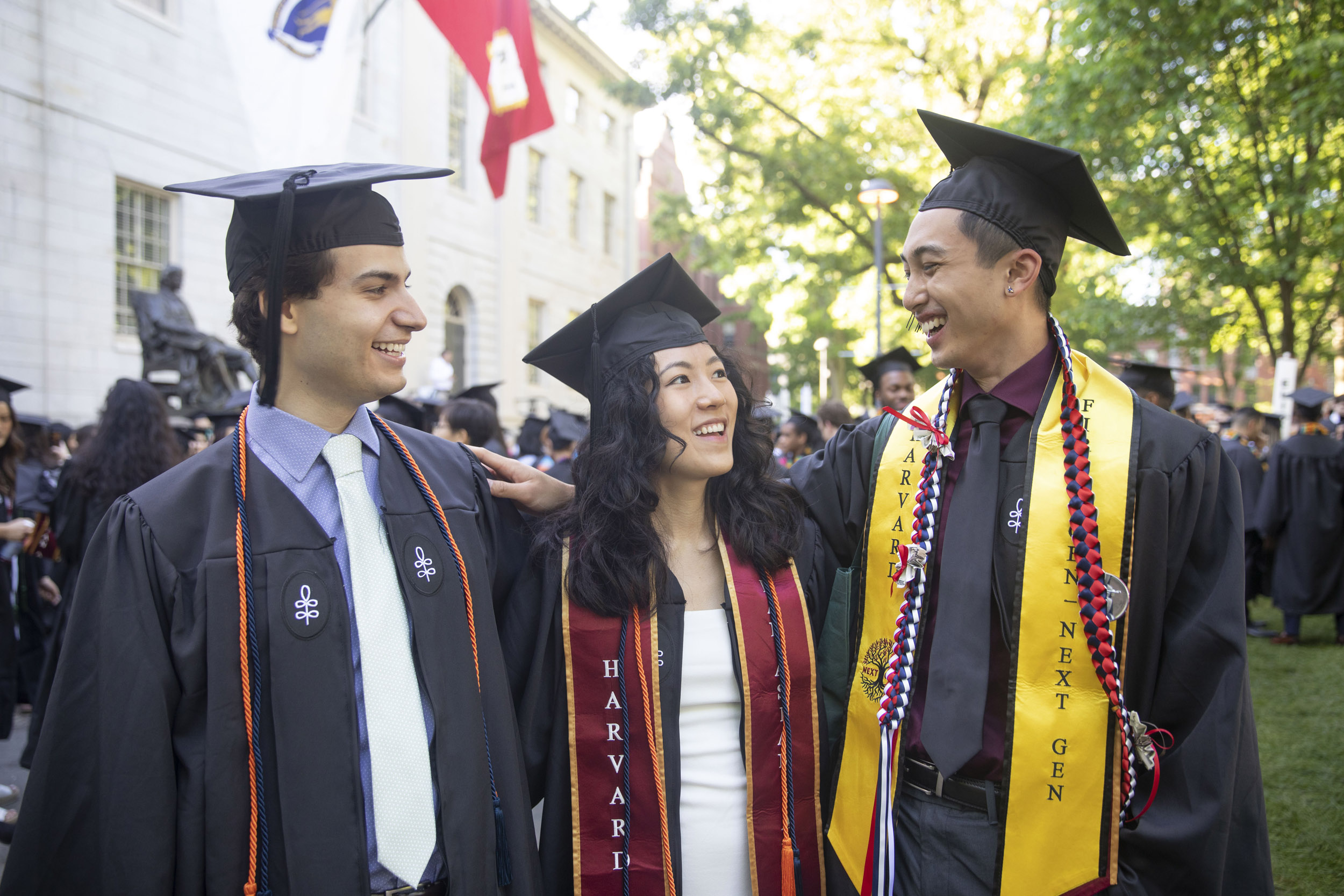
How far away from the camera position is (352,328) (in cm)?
187

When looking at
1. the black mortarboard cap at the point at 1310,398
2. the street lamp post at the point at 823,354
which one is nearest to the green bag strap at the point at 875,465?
the black mortarboard cap at the point at 1310,398

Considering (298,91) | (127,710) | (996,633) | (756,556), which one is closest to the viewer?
(127,710)

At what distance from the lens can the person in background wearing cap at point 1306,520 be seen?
313 inches

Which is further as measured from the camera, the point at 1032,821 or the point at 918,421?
the point at 918,421

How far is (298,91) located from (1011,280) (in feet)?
18.8

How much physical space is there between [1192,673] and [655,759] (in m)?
1.19

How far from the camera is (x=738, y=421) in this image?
8.80ft

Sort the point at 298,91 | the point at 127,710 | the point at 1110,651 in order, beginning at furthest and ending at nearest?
the point at 298,91
the point at 1110,651
the point at 127,710

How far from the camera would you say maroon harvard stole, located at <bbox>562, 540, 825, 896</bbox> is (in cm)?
214

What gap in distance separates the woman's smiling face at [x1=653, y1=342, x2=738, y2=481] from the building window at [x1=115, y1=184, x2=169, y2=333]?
10533mm

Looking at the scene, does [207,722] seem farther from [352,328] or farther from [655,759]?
[655,759]

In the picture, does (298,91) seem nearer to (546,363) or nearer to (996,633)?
(546,363)

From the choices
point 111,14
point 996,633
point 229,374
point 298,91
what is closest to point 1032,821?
point 996,633

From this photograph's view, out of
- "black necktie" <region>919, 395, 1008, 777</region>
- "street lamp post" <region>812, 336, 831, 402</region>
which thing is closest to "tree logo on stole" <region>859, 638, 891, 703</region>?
"black necktie" <region>919, 395, 1008, 777</region>
